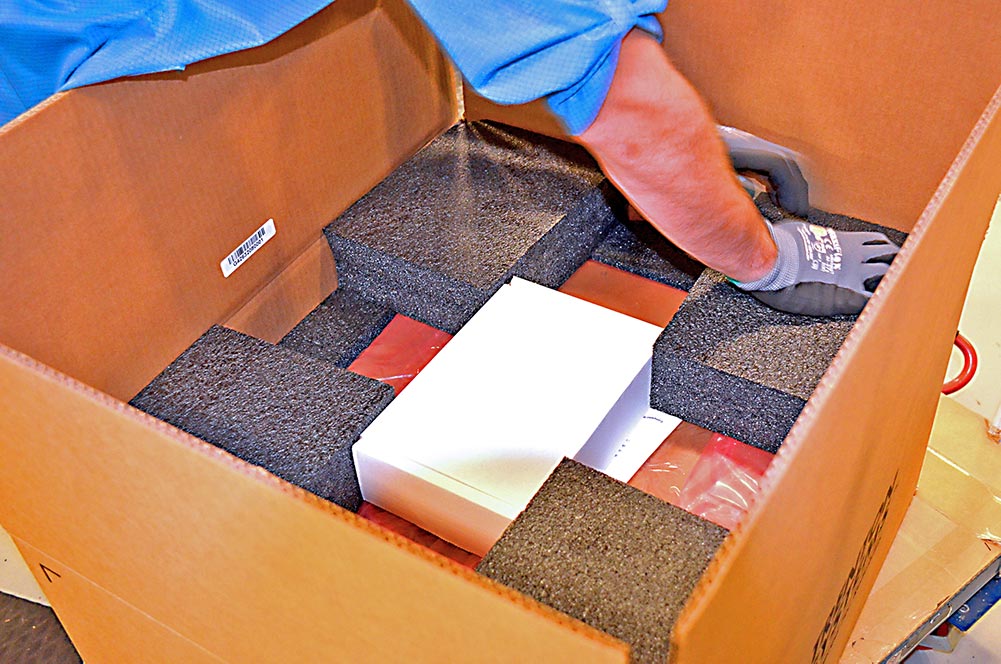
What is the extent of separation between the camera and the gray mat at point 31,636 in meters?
1.18

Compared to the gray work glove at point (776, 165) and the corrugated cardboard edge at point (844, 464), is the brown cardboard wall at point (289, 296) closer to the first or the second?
the gray work glove at point (776, 165)

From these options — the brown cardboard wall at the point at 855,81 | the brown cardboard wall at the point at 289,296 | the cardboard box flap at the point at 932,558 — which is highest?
the brown cardboard wall at the point at 855,81

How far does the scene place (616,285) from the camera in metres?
1.16

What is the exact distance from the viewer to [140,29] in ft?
2.69

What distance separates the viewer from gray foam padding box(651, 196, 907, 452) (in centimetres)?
94

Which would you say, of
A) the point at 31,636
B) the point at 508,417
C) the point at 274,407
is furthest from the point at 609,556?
the point at 31,636

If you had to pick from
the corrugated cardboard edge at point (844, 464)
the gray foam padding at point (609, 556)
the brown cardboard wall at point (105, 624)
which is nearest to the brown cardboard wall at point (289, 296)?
the brown cardboard wall at point (105, 624)

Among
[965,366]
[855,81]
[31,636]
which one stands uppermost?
[855,81]

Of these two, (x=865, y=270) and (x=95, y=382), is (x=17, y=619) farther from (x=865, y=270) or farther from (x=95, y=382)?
(x=865, y=270)

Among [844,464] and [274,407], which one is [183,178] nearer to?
[274,407]

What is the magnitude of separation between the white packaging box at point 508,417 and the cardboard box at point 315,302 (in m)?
0.27

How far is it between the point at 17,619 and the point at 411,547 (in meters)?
1.03

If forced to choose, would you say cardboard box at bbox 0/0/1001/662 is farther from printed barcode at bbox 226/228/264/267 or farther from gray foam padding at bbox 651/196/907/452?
gray foam padding at bbox 651/196/907/452

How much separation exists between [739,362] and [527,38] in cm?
46
